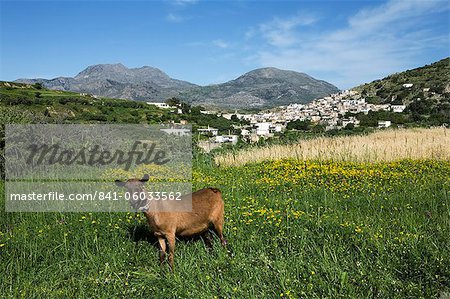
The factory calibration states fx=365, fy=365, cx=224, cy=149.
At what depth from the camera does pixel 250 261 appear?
443cm

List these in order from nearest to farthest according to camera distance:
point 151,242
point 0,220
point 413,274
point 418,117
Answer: point 413,274
point 151,242
point 0,220
point 418,117

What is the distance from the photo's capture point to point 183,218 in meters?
4.75

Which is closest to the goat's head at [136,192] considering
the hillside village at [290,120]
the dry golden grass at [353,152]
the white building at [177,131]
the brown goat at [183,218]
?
the brown goat at [183,218]

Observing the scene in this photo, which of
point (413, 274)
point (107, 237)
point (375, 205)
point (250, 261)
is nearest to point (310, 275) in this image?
point (250, 261)

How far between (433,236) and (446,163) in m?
8.81

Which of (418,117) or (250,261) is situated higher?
(418,117)

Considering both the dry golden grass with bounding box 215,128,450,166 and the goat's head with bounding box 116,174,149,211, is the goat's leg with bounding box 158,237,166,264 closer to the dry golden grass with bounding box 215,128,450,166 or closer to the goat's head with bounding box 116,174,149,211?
the goat's head with bounding box 116,174,149,211

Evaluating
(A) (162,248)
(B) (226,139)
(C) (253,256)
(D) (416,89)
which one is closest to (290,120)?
(B) (226,139)

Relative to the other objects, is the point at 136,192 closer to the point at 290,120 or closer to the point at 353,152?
the point at 353,152

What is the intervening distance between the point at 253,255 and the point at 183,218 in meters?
1.01

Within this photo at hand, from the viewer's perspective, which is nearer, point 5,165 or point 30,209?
point 30,209

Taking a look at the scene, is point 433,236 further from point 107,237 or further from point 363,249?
point 107,237

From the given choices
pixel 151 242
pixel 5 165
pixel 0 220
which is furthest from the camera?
pixel 5 165

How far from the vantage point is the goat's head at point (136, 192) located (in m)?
4.08
